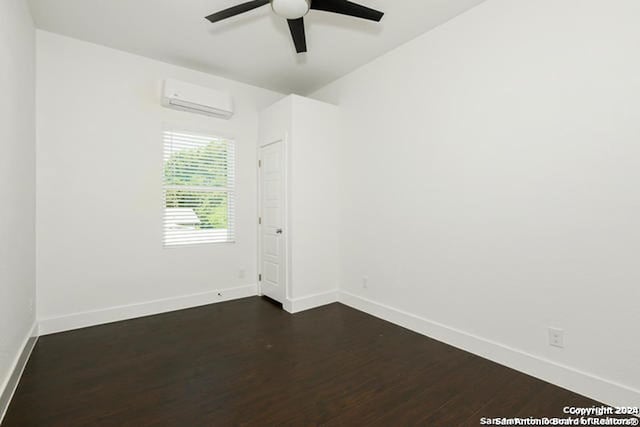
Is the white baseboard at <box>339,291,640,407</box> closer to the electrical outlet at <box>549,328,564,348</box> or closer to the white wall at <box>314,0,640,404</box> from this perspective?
the white wall at <box>314,0,640,404</box>

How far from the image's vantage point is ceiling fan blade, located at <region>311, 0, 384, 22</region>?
228 cm

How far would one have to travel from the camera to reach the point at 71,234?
3.11 metres

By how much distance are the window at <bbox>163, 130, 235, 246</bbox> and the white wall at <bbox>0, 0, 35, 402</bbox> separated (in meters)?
1.21

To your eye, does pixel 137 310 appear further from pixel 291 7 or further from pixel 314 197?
pixel 291 7

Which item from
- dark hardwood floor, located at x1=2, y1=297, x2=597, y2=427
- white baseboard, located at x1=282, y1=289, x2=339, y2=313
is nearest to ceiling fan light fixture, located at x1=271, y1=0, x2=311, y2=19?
dark hardwood floor, located at x1=2, y1=297, x2=597, y2=427

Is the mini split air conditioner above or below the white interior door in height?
above

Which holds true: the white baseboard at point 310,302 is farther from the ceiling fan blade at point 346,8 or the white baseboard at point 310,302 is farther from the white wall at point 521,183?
the ceiling fan blade at point 346,8

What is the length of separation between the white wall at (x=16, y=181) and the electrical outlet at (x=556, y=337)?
11.9 ft

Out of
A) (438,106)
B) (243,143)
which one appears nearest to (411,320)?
(438,106)

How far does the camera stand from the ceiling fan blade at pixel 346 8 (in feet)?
7.48

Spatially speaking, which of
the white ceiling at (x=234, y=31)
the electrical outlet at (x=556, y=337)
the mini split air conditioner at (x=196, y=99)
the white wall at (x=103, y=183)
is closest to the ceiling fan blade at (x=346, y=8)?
the white ceiling at (x=234, y=31)

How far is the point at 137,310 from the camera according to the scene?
11.3 ft

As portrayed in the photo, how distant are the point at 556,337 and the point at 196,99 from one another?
161 inches

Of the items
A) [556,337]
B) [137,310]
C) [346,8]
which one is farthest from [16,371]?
[556,337]
